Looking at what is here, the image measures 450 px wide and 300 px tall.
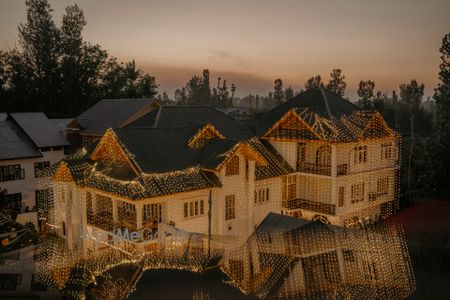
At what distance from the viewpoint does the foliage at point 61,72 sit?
57125 mm

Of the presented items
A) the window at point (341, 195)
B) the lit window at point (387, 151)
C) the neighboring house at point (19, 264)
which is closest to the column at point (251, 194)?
the window at point (341, 195)

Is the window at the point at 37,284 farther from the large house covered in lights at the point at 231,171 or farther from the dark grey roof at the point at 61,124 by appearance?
the dark grey roof at the point at 61,124

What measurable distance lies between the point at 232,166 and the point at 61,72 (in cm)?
4440

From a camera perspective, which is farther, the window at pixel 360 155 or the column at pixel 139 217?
the window at pixel 360 155

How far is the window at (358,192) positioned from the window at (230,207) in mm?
8666

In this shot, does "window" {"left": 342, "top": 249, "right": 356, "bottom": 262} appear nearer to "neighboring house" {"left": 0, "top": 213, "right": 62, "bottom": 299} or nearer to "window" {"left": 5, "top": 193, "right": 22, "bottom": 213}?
"neighboring house" {"left": 0, "top": 213, "right": 62, "bottom": 299}

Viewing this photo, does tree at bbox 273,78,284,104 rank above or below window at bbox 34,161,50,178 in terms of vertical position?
above

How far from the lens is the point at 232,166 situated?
22828 millimetres

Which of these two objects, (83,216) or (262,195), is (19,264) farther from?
(262,195)

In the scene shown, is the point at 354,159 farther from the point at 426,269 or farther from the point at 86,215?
the point at 86,215

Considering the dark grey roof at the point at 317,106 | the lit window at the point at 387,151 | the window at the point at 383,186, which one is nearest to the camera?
the dark grey roof at the point at 317,106

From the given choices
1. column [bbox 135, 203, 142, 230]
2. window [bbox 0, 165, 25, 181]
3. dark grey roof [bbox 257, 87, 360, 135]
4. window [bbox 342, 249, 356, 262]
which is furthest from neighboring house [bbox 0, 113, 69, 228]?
window [bbox 342, 249, 356, 262]

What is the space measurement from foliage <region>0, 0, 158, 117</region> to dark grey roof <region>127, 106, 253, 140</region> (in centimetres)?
3091

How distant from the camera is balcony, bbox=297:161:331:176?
1029 inches
